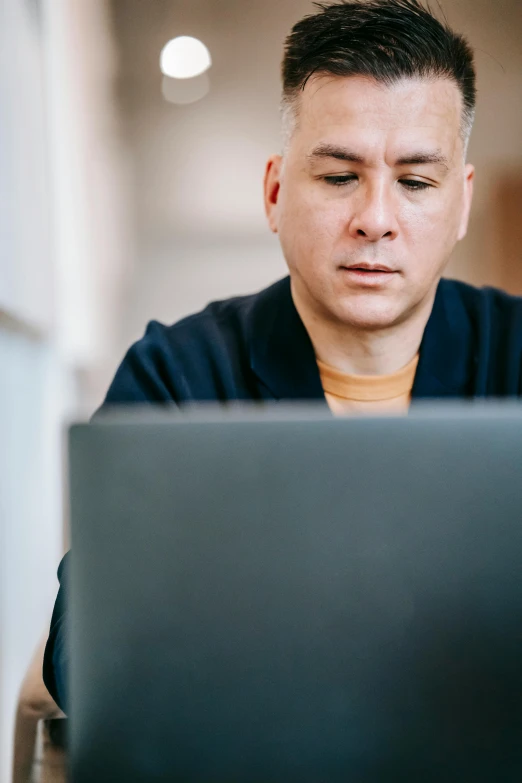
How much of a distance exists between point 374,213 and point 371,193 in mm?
39

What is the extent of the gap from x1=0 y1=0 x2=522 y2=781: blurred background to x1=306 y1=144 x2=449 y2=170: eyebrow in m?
0.15

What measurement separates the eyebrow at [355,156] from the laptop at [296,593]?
0.97m

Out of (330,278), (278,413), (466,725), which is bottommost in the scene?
(466,725)

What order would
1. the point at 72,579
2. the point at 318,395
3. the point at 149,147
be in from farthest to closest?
the point at 149,147 < the point at 318,395 < the point at 72,579

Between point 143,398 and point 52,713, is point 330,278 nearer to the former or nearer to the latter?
point 143,398

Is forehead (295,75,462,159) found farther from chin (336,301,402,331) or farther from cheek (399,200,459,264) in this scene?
chin (336,301,402,331)

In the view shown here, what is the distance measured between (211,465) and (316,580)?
0.40 feet

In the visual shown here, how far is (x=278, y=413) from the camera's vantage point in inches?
22.1

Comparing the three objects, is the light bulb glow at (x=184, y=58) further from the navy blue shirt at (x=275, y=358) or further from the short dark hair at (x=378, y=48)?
the navy blue shirt at (x=275, y=358)

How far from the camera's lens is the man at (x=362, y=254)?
4.58 feet

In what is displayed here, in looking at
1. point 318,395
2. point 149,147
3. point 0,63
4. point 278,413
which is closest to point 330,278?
point 318,395

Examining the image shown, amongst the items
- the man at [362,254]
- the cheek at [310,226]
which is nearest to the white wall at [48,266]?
the man at [362,254]

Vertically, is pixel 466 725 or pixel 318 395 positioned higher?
pixel 318 395

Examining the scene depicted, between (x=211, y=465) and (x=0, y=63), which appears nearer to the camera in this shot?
(x=211, y=465)
